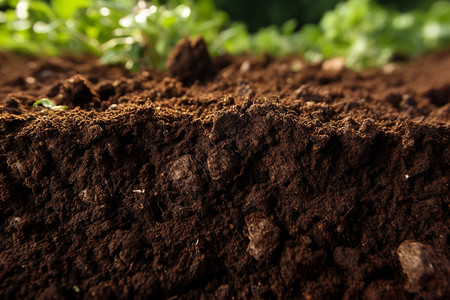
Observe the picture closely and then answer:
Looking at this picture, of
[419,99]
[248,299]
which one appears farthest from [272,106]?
[419,99]

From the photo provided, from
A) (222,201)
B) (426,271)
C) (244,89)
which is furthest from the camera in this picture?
(244,89)

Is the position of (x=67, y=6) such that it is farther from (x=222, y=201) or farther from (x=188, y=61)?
(x=222, y=201)

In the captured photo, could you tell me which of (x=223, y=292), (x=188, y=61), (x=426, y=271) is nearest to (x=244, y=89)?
(x=188, y=61)

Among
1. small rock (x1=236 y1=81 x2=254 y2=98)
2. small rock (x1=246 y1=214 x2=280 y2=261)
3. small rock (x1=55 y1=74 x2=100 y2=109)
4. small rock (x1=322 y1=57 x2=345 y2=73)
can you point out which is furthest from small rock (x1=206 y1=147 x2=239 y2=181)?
small rock (x1=322 y1=57 x2=345 y2=73)

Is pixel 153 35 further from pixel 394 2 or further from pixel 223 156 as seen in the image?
pixel 394 2

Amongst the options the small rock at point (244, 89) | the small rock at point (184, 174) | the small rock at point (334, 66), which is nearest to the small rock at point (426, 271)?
the small rock at point (184, 174)

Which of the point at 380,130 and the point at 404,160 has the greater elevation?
the point at 380,130

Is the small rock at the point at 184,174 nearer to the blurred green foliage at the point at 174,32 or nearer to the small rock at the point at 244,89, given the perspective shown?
the small rock at the point at 244,89

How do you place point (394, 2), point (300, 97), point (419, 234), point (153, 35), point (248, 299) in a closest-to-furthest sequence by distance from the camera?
point (248, 299) → point (419, 234) → point (300, 97) → point (153, 35) → point (394, 2)
